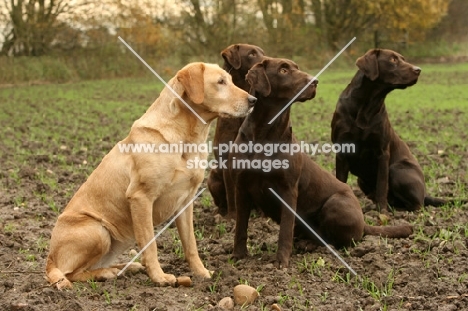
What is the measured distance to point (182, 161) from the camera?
4922 mm

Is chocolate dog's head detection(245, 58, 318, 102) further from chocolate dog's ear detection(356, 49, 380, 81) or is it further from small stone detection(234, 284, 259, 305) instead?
chocolate dog's ear detection(356, 49, 380, 81)

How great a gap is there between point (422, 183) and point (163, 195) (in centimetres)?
363

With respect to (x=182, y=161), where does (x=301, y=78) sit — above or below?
above

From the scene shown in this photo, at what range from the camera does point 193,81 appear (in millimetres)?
4969

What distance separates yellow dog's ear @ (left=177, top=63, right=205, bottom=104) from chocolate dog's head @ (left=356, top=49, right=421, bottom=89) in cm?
302

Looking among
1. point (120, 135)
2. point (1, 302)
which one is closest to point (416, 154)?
point (120, 135)

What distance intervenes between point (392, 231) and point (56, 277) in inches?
116

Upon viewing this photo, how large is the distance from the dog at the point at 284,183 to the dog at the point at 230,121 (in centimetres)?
136

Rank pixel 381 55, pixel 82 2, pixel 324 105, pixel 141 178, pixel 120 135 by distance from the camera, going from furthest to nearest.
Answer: pixel 82 2 → pixel 324 105 → pixel 120 135 → pixel 381 55 → pixel 141 178

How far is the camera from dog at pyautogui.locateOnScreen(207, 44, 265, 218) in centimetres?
709

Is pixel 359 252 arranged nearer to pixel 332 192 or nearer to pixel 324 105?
pixel 332 192

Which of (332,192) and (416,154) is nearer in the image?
(332,192)

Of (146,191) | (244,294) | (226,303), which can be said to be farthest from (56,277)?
(244,294)

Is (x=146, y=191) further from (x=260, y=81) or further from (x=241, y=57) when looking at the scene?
(x=241, y=57)
